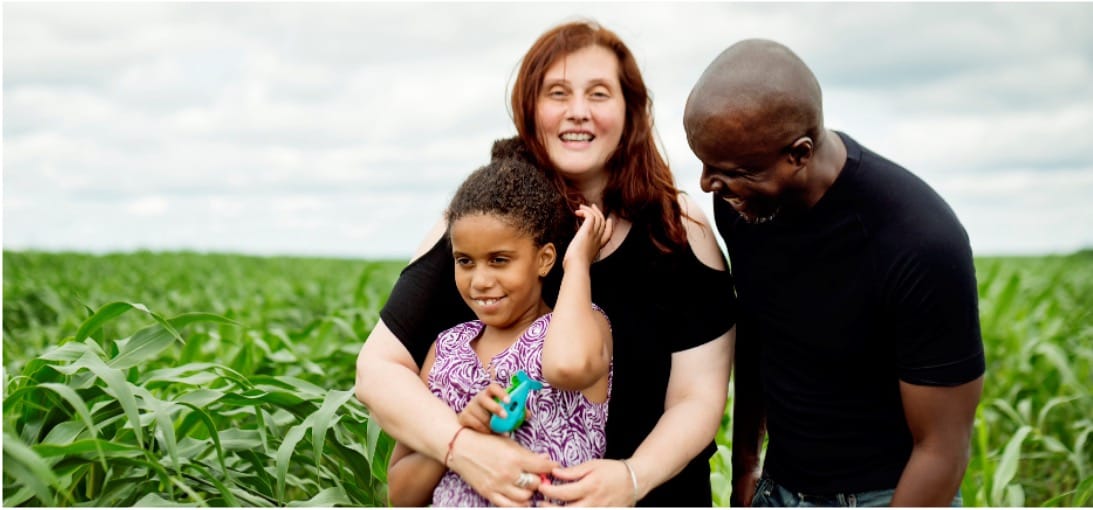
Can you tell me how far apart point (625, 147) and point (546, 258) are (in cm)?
48

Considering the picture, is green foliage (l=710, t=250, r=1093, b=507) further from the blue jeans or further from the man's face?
the man's face

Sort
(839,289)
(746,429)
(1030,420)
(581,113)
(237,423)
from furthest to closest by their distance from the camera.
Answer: (1030,420), (237,423), (746,429), (581,113), (839,289)

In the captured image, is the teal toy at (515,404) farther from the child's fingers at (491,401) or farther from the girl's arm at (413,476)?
the girl's arm at (413,476)

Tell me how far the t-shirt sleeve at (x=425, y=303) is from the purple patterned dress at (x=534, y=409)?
223mm

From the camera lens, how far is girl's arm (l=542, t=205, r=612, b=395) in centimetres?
210

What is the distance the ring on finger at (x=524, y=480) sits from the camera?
6.90 feet

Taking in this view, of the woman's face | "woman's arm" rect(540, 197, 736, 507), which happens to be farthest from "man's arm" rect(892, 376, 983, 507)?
the woman's face

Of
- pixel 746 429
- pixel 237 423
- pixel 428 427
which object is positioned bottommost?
pixel 237 423

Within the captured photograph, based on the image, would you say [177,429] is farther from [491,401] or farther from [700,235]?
[700,235]

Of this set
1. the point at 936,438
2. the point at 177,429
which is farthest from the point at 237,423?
the point at 936,438

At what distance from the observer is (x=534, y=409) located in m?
2.23

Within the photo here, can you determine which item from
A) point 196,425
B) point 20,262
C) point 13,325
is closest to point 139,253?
point 20,262

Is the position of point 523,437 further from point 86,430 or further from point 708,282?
point 86,430

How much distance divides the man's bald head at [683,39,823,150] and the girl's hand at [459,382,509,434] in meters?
0.68
